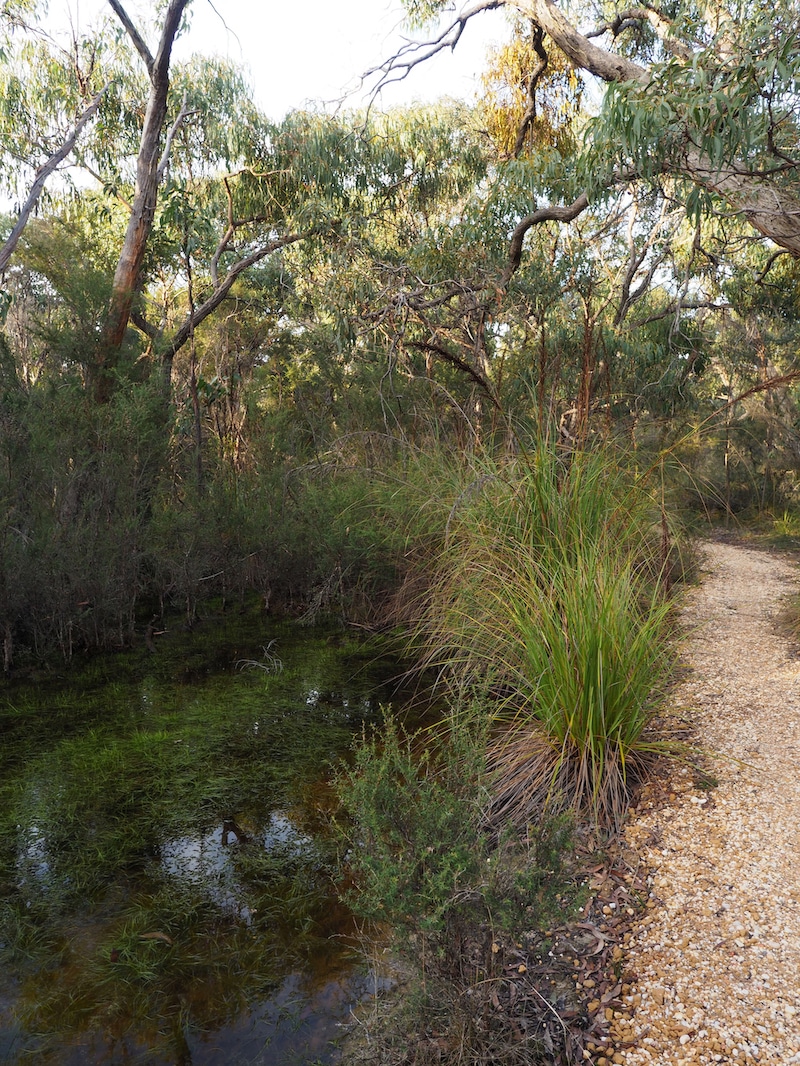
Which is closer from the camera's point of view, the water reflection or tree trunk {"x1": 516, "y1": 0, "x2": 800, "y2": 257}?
the water reflection

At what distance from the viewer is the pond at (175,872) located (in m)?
2.05

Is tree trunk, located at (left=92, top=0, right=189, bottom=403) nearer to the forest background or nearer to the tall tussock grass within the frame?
the forest background

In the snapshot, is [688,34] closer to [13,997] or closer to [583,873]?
[583,873]

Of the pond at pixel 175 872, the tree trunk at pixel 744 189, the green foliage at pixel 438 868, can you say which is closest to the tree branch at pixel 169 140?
the tree trunk at pixel 744 189

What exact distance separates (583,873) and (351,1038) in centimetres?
89

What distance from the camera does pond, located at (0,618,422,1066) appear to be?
6.72ft

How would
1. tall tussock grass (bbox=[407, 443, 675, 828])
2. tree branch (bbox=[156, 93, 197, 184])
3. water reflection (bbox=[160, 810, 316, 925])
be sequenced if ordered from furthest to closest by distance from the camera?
tree branch (bbox=[156, 93, 197, 184]) → tall tussock grass (bbox=[407, 443, 675, 828]) → water reflection (bbox=[160, 810, 316, 925])

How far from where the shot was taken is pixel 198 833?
301 cm

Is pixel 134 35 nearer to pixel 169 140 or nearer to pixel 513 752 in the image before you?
pixel 169 140

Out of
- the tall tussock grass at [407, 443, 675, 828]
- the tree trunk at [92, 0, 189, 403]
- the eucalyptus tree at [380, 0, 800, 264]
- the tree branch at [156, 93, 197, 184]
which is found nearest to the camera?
the tall tussock grass at [407, 443, 675, 828]

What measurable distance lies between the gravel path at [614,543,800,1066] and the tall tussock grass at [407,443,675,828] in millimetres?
264

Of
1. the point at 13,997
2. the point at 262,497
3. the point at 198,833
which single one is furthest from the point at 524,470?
the point at 262,497

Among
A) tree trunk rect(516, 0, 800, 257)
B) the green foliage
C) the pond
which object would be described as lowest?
the pond

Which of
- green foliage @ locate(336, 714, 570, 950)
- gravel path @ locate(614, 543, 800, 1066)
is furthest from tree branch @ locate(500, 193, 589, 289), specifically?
green foliage @ locate(336, 714, 570, 950)
